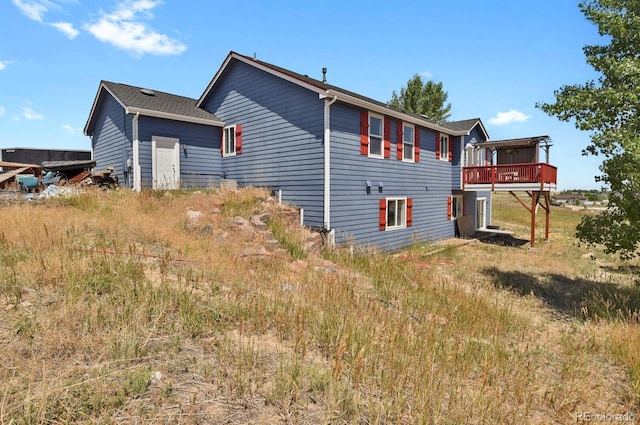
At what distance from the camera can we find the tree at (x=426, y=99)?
3716 cm

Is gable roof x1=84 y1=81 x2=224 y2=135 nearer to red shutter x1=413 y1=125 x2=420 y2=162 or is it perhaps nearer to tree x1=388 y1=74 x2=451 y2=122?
red shutter x1=413 y1=125 x2=420 y2=162

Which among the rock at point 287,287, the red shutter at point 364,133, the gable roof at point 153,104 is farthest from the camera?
the gable roof at point 153,104

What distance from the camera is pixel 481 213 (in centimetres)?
2245

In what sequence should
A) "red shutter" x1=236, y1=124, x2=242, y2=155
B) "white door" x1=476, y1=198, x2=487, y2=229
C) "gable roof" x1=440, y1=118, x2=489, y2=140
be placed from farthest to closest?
"white door" x1=476, y1=198, x2=487, y2=229 → "gable roof" x1=440, y1=118, x2=489, y2=140 → "red shutter" x1=236, y1=124, x2=242, y2=155

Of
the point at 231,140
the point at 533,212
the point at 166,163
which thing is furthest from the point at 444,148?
the point at 166,163

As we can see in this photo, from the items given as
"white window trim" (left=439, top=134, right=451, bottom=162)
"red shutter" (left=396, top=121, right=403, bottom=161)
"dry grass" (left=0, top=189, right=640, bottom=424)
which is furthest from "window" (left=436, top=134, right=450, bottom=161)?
"dry grass" (left=0, top=189, right=640, bottom=424)

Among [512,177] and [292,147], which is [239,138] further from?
[512,177]

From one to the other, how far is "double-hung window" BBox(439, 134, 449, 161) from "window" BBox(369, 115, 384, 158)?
5568 millimetres

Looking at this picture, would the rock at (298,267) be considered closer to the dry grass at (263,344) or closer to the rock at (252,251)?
the dry grass at (263,344)

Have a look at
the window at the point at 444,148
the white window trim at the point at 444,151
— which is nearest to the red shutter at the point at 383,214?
the window at the point at 444,148

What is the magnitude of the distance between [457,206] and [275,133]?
41.7 ft

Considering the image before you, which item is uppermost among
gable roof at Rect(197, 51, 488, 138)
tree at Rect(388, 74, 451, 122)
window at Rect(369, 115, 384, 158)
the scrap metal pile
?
tree at Rect(388, 74, 451, 122)

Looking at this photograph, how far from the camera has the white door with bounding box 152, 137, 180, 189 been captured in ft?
44.1

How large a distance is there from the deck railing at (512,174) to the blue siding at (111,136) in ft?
56.6
